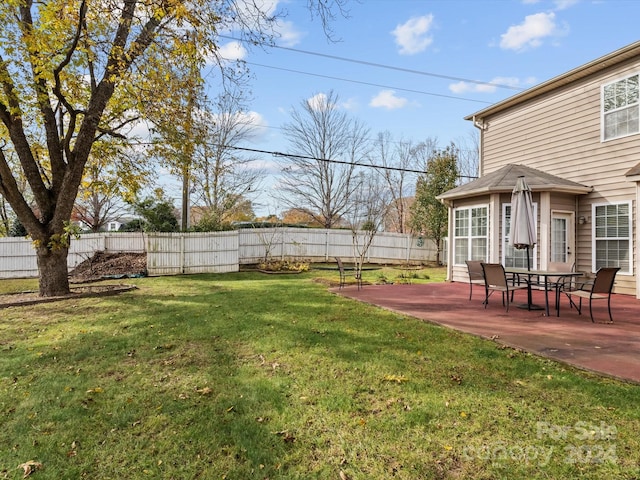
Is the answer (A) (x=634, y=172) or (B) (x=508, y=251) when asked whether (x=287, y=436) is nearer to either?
Answer: (B) (x=508, y=251)

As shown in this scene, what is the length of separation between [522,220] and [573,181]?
4276 millimetres

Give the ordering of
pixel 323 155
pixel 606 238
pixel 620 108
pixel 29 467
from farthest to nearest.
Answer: pixel 323 155
pixel 606 238
pixel 620 108
pixel 29 467

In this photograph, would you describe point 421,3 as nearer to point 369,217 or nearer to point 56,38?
point 56,38

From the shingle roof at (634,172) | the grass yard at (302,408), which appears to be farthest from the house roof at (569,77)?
the grass yard at (302,408)

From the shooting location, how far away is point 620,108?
8.88 metres

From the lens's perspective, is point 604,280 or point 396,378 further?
point 604,280

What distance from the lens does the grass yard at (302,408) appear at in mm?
2191

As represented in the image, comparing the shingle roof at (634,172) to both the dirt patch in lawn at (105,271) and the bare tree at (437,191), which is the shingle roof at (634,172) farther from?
the dirt patch in lawn at (105,271)

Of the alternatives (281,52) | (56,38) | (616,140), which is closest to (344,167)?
(281,52)

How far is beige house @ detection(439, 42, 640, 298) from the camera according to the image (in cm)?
872

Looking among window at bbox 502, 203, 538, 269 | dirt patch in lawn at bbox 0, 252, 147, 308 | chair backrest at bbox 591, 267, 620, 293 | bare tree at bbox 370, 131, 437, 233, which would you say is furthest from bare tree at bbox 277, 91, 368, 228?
chair backrest at bbox 591, 267, 620, 293

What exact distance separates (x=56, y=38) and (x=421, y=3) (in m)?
8.99

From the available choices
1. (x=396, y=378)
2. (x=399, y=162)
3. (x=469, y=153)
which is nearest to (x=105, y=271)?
(x=396, y=378)

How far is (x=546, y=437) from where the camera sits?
7.86 ft
